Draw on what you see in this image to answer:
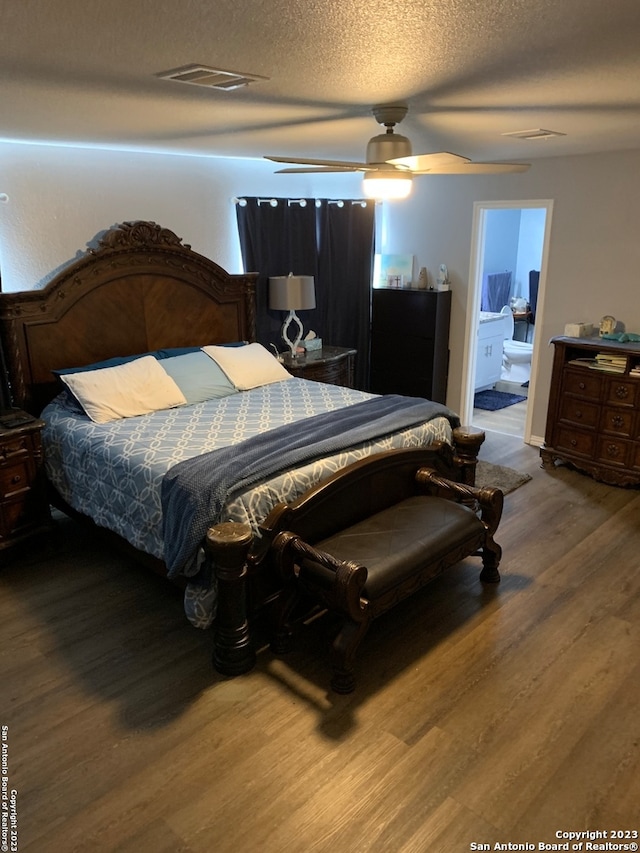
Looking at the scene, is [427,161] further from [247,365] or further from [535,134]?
[247,365]

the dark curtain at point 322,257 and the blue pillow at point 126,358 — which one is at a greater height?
the dark curtain at point 322,257

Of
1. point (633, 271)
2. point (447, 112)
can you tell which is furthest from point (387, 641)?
point (633, 271)

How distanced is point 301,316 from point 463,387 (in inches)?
63.9

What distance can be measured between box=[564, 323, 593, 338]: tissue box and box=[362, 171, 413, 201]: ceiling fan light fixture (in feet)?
7.89

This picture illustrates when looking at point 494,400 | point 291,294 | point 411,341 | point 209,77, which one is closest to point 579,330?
point 411,341

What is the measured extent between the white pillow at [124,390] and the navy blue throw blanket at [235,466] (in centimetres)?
88

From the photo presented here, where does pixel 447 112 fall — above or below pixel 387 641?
above

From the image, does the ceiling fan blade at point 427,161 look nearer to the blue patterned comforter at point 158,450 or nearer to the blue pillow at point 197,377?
the blue patterned comforter at point 158,450

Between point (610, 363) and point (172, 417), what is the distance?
298 cm

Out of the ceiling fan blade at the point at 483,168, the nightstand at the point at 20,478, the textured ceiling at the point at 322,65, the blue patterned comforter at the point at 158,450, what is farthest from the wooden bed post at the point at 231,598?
the ceiling fan blade at the point at 483,168

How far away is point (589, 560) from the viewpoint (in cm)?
352

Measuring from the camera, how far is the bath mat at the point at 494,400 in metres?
6.48

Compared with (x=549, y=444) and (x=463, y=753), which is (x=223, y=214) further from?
(x=463, y=753)

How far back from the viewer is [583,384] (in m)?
4.52
